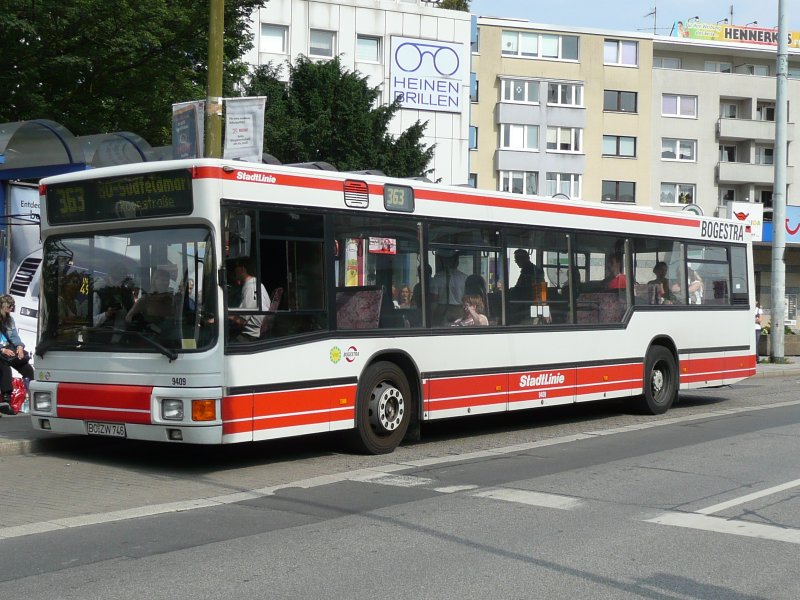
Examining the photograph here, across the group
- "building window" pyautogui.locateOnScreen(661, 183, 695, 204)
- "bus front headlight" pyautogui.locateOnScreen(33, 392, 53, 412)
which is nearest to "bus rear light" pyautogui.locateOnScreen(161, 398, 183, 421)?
"bus front headlight" pyautogui.locateOnScreen(33, 392, 53, 412)

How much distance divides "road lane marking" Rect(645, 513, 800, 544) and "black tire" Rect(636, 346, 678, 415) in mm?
7485

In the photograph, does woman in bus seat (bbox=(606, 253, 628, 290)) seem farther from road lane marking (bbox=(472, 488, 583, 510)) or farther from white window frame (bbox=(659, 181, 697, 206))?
white window frame (bbox=(659, 181, 697, 206))

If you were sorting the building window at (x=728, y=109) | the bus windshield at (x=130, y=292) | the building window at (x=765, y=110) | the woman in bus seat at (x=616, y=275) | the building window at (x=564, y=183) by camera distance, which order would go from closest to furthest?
the bus windshield at (x=130, y=292)
the woman in bus seat at (x=616, y=275)
the building window at (x=564, y=183)
the building window at (x=728, y=109)
the building window at (x=765, y=110)

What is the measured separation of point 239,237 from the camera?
993cm

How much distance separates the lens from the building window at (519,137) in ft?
186

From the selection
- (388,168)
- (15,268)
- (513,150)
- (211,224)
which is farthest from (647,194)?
(211,224)

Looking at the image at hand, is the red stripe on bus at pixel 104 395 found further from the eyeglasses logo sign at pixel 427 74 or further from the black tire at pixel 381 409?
the eyeglasses logo sign at pixel 427 74

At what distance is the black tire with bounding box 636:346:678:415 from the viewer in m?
15.6

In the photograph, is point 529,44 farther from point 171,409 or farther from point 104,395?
point 171,409

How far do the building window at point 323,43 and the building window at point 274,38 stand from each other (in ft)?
3.89

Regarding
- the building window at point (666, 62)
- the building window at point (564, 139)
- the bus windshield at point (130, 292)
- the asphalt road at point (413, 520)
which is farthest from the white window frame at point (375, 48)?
the bus windshield at point (130, 292)

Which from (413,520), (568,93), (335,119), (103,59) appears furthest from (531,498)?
(568,93)

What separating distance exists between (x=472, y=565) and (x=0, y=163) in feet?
33.9

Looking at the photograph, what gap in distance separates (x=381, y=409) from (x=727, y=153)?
183 ft
